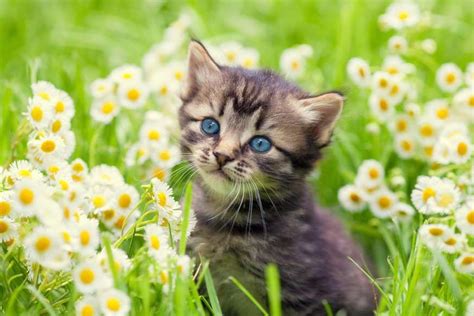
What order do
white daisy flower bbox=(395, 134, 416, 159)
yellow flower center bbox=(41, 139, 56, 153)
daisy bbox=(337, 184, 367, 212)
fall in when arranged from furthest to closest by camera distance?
white daisy flower bbox=(395, 134, 416, 159) → daisy bbox=(337, 184, 367, 212) → yellow flower center bbox=(41, 139, 56, 153)

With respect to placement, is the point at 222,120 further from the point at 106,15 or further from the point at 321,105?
the point at 106,15

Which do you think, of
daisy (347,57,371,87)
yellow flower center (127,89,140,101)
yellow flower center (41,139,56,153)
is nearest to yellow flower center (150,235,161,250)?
yellow flower center (41,139,56,153)

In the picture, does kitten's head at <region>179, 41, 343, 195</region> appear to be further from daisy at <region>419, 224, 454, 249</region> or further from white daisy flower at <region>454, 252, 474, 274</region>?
white daisy flower at <region>454, 252, 474, 274</region>

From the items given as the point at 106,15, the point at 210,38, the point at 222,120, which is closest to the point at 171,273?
the point at 222,120

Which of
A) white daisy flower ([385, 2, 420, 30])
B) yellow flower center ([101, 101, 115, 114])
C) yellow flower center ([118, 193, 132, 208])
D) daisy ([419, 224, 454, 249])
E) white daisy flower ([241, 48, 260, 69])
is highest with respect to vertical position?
white daisy flower ([385, 2, 420, 30])

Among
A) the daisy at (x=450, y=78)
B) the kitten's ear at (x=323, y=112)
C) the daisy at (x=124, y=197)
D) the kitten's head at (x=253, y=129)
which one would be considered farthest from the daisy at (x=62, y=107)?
the daisy at (x=450, y=78)

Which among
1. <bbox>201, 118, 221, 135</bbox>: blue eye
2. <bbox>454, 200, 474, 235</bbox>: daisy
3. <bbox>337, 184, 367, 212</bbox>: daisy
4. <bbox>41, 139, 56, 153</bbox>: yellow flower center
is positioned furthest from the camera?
<bbox>337, 184, 367, 212</bbox>: daisy
